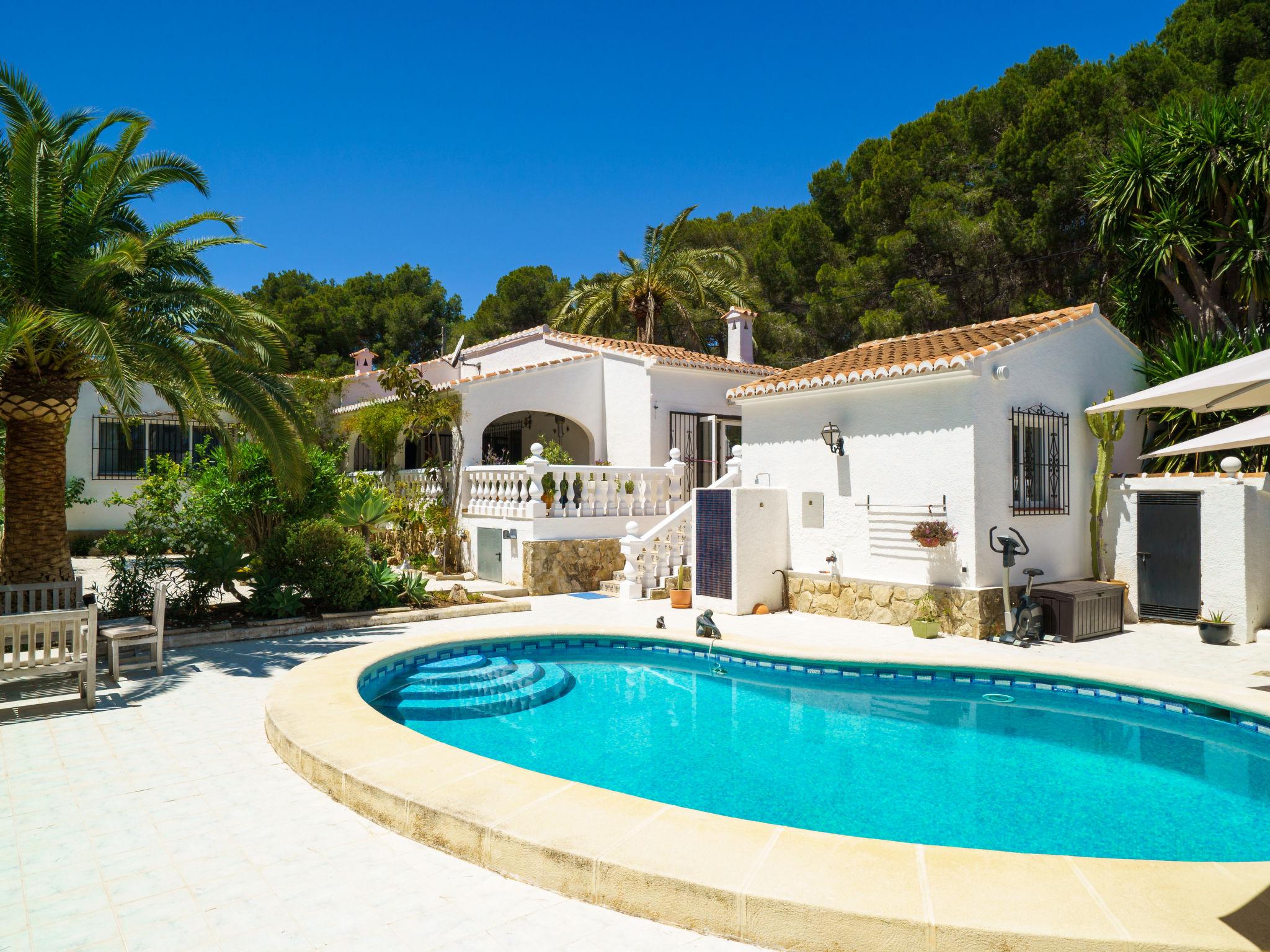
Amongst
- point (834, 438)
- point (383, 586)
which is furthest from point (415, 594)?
point (834, 438)

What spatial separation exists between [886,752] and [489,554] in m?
11.4

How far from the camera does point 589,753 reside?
7.37 metres

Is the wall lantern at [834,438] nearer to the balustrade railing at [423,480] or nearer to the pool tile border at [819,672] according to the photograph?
the pool tile border at [819,672]

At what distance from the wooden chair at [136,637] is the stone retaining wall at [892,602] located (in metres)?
9.83

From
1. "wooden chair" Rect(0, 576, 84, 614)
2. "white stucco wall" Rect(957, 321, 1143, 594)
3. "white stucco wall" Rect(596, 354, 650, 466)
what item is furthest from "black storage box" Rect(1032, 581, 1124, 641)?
"wooden chair" Rect(0, 576, 84, 614)

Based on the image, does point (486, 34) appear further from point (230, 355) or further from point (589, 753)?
point (589, 753)

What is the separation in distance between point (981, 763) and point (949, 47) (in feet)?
82.4

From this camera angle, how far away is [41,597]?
30.3 feet

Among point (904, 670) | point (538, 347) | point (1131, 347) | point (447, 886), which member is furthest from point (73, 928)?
point (538, 347)

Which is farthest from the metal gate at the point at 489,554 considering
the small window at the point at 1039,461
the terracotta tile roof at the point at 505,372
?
the small window at the point at 1039,461

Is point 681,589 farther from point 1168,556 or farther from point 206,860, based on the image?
point 206,860

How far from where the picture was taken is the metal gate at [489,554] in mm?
16898

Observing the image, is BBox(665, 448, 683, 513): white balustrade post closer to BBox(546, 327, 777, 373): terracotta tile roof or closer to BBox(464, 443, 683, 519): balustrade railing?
BBox(464, 443, 683, 519): balustrade railing

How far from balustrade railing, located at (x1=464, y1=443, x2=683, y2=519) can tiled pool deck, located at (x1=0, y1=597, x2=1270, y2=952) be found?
8.64 metres
